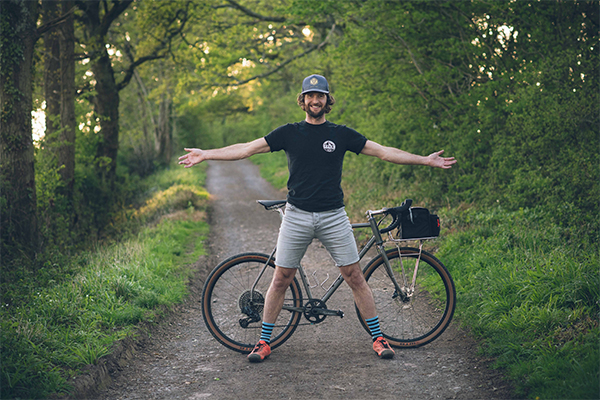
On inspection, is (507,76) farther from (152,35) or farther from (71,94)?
(152,35)

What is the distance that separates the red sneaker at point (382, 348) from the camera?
14.6 ft

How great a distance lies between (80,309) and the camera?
516 cm

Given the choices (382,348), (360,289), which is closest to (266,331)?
(360,289)

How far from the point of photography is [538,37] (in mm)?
9125

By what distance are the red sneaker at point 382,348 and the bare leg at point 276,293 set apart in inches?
36.3

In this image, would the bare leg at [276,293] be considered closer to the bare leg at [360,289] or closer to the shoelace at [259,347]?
the shoelace at [259,347]

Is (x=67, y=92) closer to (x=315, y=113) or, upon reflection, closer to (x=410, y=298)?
(x=315, y=113)

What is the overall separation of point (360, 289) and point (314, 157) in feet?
4.13

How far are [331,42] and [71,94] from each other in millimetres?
8269

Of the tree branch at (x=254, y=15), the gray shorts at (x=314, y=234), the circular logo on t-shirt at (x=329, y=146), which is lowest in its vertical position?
the gray shorts at (x=314, y=234)

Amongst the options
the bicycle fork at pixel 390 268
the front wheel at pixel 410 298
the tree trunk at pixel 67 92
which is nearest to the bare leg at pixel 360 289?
the front wheel at pixel 410 298

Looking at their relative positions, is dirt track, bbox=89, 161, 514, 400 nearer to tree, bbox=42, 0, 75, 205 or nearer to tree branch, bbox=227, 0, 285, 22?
tree, bbox=42, 0, 75, 205

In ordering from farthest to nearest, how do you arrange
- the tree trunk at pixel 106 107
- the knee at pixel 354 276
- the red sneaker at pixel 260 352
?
the tree trunk at pixel 106 107 → the red sneaker at pixel 260 352 → the knee at pixel 354 276

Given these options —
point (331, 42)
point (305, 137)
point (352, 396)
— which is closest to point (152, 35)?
point (331, 42)
